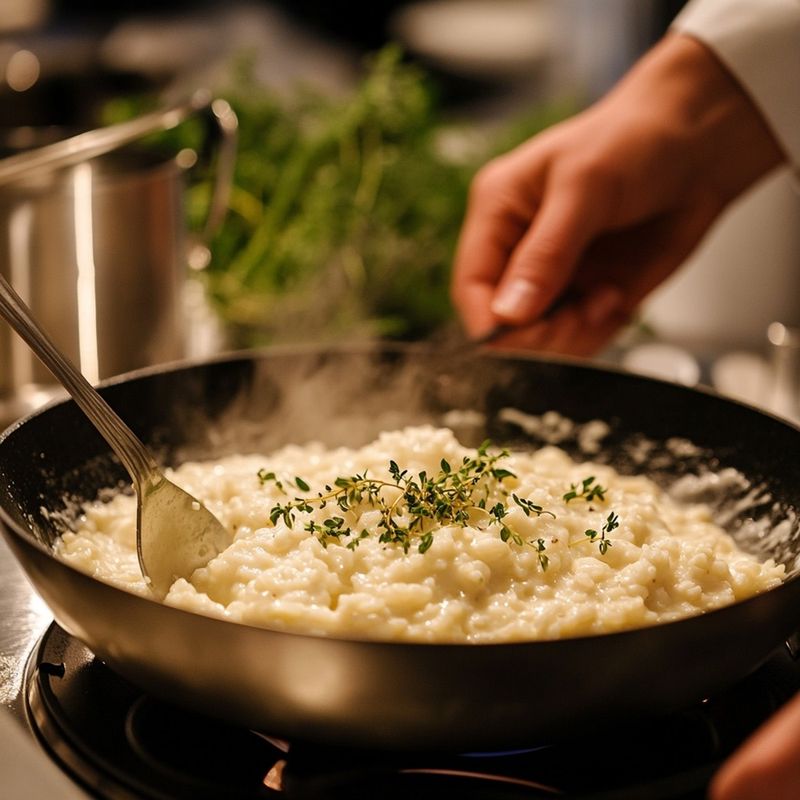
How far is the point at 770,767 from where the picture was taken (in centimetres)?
68

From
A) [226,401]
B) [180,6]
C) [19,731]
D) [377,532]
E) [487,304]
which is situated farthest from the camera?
[180,6]

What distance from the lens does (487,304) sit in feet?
5.78

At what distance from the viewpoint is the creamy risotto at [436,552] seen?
0.98 m

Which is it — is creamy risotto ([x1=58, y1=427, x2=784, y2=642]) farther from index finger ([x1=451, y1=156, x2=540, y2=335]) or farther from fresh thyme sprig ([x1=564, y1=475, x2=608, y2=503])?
index finger ([x1=451, y1=156, x2=540, y2=335])

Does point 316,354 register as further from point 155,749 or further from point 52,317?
point 155,749

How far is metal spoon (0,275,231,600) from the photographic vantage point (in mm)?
1073

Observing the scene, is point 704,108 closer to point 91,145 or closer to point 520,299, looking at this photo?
point 520,299

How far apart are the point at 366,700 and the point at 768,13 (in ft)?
4.93

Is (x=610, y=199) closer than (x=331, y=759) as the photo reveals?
No

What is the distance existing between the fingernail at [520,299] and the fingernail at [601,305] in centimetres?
20

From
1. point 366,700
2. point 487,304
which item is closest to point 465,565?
point 366,700

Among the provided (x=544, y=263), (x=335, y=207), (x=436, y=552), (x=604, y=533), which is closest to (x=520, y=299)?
(x=544, y=263)

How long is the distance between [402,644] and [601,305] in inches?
44.7

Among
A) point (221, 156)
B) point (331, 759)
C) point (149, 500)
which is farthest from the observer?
point (221, 156)
